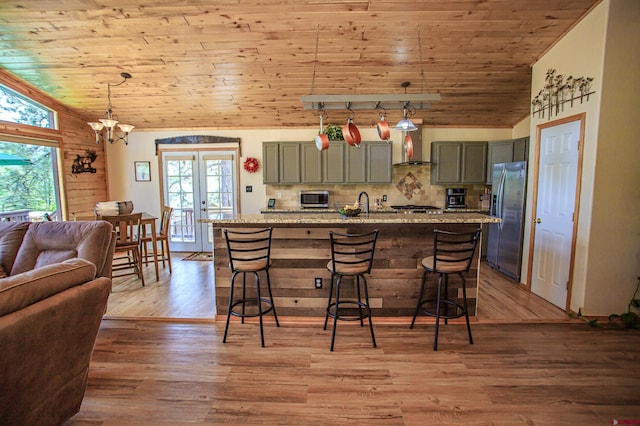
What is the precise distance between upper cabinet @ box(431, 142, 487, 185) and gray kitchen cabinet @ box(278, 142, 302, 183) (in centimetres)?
244

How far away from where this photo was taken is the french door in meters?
5.93

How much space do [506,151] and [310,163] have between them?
3.21 m

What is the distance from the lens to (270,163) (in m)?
5.54

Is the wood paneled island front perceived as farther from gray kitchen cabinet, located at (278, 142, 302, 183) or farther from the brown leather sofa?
gray kitchen cabinet, located at (278, 142, 302, 183)

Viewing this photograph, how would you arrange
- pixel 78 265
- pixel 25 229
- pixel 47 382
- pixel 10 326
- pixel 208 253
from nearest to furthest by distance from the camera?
pixel 10 326
pixel 47 382
pixel 78 265
pixel 25 229
pixel 208 253

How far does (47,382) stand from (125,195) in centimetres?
536

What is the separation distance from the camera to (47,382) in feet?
4.97

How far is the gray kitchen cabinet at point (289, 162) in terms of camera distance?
18.0ft

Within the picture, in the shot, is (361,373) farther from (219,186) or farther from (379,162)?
(219,186)

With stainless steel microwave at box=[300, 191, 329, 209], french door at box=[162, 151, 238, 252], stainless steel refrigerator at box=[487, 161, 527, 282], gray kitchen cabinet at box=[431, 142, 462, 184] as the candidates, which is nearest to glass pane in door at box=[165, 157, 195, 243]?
french door at box=[162, 151, 238, 252]

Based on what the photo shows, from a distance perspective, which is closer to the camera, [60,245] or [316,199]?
[60,245]

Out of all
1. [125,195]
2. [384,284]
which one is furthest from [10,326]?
[125,195]

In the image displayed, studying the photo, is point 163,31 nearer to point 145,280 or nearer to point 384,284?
point 145,280

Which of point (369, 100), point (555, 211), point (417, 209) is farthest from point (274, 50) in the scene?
point (555, 211)
